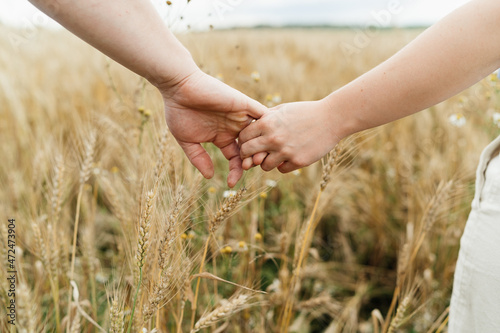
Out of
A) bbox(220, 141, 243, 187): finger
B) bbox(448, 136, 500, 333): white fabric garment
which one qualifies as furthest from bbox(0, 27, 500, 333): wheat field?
bbox(448, 136, 500, 333): white fabric garment

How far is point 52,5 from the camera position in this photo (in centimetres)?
66

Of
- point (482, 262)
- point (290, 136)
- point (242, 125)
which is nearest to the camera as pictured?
point (482, 262)

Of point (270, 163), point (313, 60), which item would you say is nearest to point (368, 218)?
point (270, 163)

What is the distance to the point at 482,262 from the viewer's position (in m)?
0.70

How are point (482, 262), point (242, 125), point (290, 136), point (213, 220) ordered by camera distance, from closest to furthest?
1. point (482, 262)
2. point (213, 220)
3. point (290, 136)
4. point (242, 125)

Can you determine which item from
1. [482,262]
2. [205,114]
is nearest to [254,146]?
[205,114]

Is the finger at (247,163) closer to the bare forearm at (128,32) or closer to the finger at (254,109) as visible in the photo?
the finger at (254,109)

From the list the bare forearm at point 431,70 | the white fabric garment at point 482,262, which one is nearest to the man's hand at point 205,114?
the bare forearm at point 431,70

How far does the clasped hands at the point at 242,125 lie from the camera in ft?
2.89

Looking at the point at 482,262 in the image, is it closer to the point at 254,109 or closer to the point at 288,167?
the point at 288,167

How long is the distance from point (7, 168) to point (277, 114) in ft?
5.13

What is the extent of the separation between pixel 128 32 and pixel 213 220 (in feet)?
1.28

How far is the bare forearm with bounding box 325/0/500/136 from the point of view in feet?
2.19

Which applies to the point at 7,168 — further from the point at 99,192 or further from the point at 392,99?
the point at 392,99
